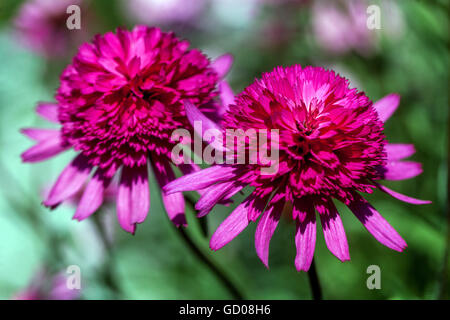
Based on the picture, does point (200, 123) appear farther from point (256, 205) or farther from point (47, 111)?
point (47, 111)

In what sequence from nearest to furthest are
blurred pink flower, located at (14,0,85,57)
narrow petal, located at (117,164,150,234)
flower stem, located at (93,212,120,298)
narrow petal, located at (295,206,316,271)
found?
narrow petal, located at (295,206,316,271) < narrow petal, located at (117,164,150,234) < flower stem, located at (93,212,120,298) < blurred pink flower, located at (14,0,85,57)

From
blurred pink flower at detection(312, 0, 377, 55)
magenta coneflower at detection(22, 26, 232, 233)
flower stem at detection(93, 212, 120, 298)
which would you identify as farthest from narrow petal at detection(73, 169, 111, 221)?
blurred pink flower at detection(312, 0, 377, 55)

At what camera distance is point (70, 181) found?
78 cm

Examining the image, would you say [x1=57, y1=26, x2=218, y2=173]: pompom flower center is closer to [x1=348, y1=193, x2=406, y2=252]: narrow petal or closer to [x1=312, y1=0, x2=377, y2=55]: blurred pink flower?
[x1=348, y1=193, x2=406, y2=252]: narrow petal

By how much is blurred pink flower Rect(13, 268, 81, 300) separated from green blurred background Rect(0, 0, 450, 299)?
0.05m

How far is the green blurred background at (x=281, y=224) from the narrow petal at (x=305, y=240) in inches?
12.3

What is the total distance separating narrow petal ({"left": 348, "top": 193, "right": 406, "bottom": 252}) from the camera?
62cm

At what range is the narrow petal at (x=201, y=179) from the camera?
62 cm

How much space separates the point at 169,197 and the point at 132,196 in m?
0.06

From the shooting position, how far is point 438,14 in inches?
45.9

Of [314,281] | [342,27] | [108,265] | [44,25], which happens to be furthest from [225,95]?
[44,25]

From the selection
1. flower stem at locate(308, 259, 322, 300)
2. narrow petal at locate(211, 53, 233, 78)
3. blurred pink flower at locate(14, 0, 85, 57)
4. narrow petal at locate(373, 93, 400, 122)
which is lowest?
flower stem at locate(308, 259, 322, 300)
